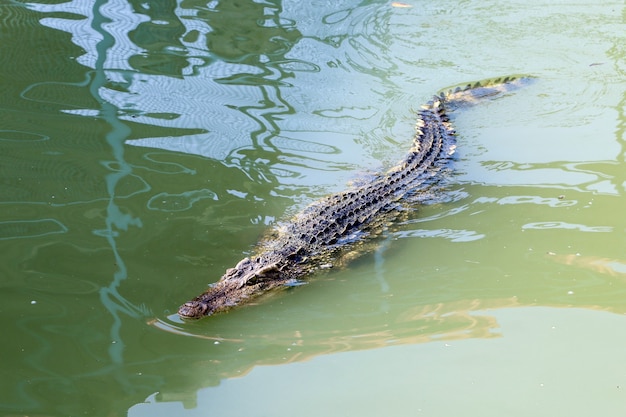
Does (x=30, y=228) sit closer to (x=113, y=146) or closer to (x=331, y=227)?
(x=113, y=146)

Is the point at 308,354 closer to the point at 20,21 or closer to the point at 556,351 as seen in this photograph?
the point at 556,351

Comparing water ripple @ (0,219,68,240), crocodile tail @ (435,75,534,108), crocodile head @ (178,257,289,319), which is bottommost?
crocodile head @ (178,257,289,319)

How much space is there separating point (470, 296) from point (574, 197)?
165cm

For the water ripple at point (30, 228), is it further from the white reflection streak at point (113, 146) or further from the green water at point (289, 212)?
the white reflection streak at point (113, 146)

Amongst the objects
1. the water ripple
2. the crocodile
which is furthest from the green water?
the crocodile

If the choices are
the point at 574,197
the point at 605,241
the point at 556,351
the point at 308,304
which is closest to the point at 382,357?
the point at 308,304

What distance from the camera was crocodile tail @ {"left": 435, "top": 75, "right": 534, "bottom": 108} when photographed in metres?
6.89

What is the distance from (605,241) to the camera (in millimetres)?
4426

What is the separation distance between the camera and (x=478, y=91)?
22.9 ft

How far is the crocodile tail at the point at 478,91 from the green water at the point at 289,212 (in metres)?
0.16

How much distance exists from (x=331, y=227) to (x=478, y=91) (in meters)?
3.18

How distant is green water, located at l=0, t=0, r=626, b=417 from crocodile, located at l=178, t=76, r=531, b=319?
0.12 metres

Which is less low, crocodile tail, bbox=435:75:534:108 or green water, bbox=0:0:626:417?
crocodile tail, bbox=435:75:534:108

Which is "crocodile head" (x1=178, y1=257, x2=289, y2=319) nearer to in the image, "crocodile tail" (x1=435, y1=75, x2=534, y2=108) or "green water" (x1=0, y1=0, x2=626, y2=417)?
"green water" (x1=0, y1=0, x2=626, y2=417)
